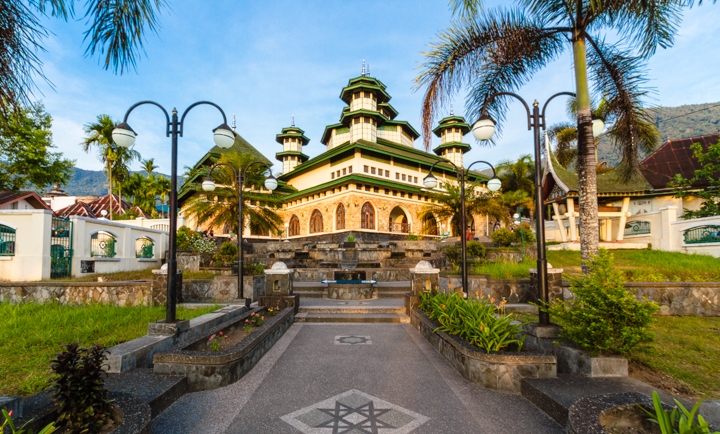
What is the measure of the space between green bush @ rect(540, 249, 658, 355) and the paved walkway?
1228 mm

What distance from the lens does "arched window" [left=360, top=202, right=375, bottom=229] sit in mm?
28286

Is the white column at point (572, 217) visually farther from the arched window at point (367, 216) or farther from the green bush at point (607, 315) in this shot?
the green bush at point (607, 315)

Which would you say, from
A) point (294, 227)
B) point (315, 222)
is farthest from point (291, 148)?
point (315, 222)

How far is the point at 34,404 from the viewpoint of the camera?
3191 millimetres

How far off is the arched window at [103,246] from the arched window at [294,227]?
20.3 meters

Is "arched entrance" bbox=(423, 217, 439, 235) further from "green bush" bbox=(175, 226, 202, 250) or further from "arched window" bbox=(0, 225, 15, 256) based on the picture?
"arched window" bbox=(0, 225, 15, 256)

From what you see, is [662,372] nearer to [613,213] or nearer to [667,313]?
[667,313]

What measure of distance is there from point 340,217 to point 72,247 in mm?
19236

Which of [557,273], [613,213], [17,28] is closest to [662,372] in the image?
[557,273]

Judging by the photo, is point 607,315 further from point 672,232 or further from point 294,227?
point 294,227

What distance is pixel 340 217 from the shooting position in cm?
2931

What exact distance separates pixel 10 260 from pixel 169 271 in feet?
34.5

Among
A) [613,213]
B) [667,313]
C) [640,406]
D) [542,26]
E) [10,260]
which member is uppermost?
[542,26]

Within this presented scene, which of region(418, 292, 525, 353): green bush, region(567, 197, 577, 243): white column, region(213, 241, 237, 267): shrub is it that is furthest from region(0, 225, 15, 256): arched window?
region(567, 197, 577, 243): white column
